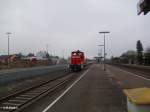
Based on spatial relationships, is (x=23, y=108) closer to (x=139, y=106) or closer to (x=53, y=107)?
(x=53, y=107)

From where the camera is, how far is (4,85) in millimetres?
26703

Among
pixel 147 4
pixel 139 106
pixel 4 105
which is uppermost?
pixel 147 4

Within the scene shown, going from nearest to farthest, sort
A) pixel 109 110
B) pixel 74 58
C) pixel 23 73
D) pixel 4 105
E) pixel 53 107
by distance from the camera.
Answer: pixel 109 110 < pixel 53 107 < pixel 4 105 < pixel 23 73 < pixel 74 58

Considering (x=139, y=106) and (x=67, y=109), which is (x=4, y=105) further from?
(x=139, y=106)

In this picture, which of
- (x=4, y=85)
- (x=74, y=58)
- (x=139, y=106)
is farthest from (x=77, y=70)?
(x=139, y=106)

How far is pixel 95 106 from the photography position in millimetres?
14375

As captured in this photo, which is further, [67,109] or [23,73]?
[23,73]

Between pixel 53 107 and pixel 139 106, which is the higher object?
pixel 139 106

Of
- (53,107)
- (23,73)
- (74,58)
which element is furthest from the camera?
(74,58)

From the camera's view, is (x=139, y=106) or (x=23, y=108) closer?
(x=139, y=106)

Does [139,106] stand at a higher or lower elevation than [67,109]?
higher

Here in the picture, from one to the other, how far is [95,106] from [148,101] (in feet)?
20.8

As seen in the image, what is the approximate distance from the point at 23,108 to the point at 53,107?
1.38 metres

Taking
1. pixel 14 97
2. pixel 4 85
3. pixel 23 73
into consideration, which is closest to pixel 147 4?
pixel 14 97
